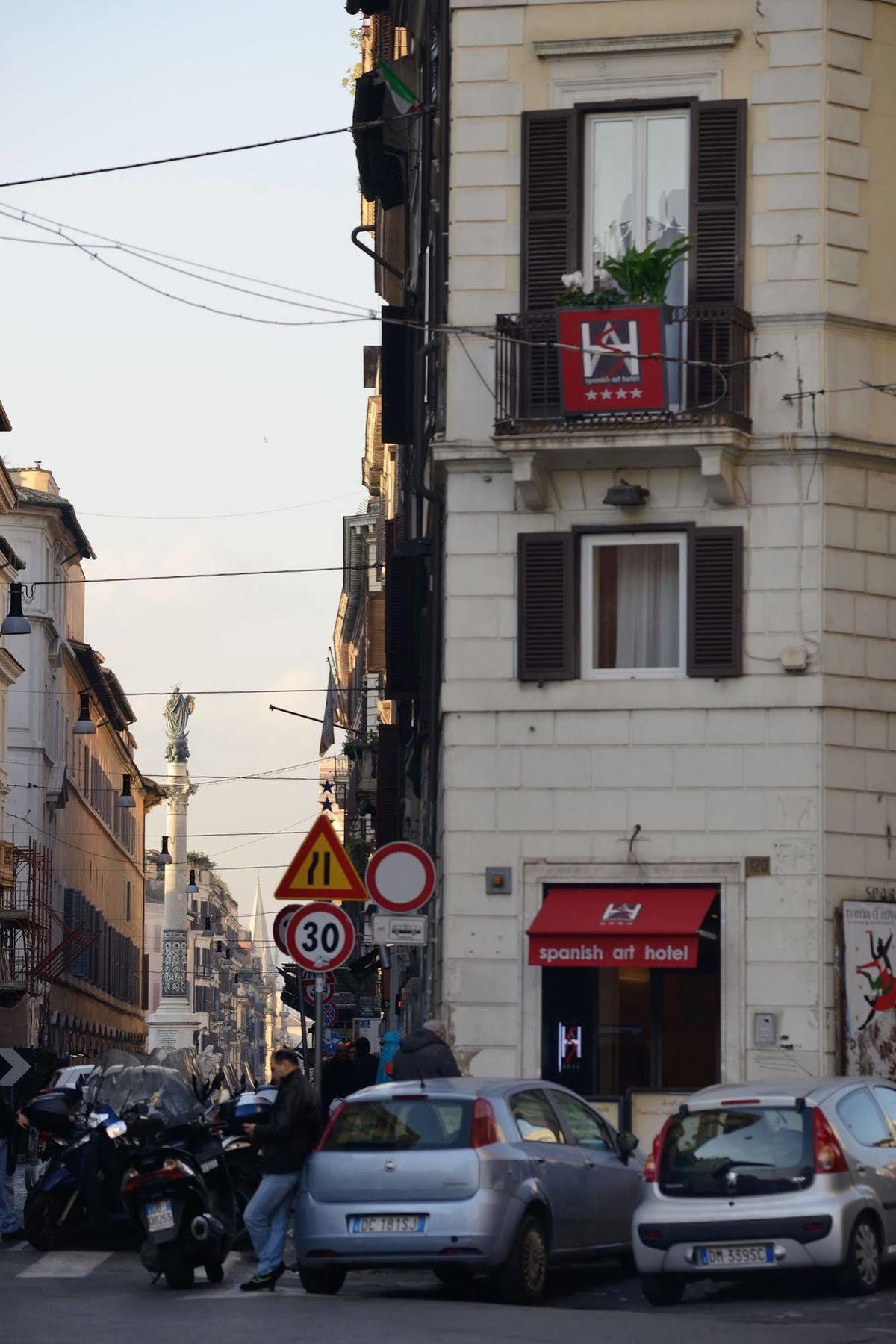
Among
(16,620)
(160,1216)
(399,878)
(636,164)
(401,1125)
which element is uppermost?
(636,164)

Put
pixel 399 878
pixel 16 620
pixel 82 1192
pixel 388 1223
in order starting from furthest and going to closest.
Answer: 1. pixel 16 620
2. pixel 399 878
3. pixel 82 1192
4. pixel 388 1223

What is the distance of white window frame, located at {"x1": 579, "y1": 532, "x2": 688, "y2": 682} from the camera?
2369 centimetres

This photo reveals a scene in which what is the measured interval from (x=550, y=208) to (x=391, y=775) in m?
14.9

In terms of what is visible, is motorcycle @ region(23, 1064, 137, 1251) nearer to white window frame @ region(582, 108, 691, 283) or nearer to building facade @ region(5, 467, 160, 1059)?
white window frame @ region(582, 108, 691, 283)

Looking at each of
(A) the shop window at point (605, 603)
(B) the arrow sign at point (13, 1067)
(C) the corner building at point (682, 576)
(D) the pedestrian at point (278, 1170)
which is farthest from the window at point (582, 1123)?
(B) the arrow sign at point (13, 1067)

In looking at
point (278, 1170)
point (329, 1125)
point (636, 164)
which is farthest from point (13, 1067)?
point (636, 164)

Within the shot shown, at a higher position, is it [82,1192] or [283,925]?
[283,925]

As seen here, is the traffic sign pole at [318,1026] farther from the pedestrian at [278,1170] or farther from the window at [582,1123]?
the window at [582,1123]

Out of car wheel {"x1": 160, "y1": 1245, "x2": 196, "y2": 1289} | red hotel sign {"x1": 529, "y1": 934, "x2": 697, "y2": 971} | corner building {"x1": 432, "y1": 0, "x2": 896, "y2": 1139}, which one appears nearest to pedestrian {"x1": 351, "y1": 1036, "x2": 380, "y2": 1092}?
corner building {"x1": 432, "y1": 0, "x2": 896, "y2": 1139}

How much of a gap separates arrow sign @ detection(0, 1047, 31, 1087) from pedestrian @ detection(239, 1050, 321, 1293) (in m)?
9.67

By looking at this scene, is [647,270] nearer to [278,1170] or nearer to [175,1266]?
[278,1170]

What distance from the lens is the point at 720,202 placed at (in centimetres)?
2377

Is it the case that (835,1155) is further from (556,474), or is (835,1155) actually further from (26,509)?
(26,509)

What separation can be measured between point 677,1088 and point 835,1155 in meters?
7.03
